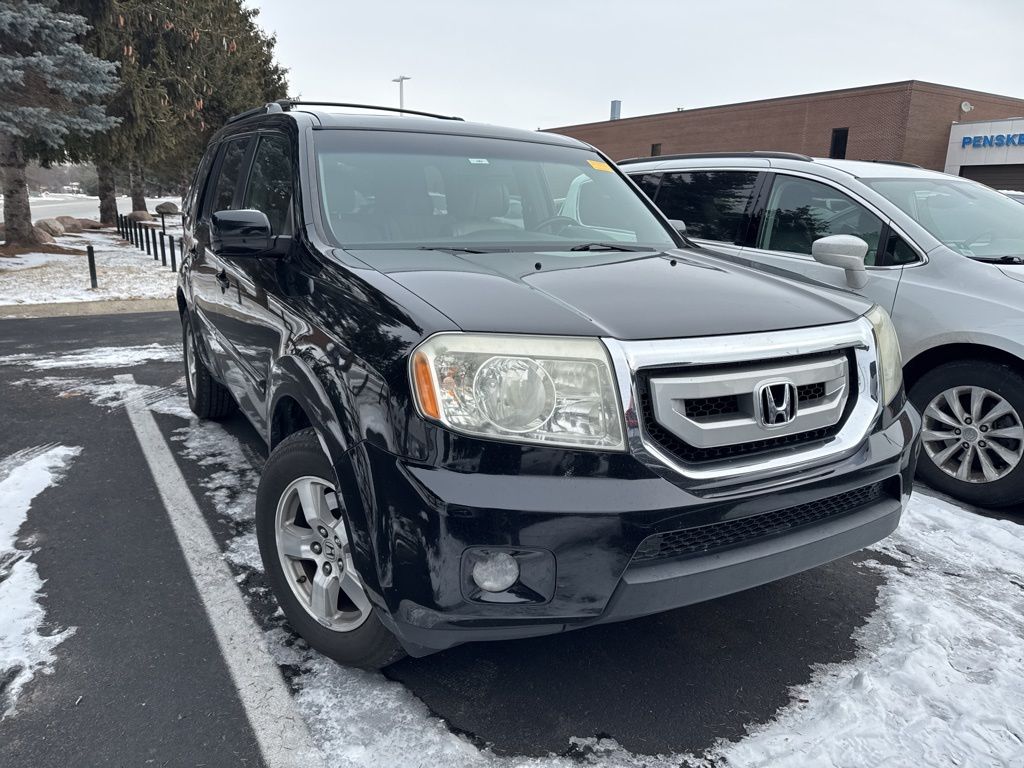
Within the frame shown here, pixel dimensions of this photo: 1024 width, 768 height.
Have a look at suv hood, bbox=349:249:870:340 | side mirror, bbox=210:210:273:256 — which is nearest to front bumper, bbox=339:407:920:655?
suv hood, bbox=349:249:870:340

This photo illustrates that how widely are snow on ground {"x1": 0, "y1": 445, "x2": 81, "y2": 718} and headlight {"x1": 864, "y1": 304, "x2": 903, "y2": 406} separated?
3045 mm

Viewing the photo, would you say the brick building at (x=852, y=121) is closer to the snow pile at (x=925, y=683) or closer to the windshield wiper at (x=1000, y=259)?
the windshield wiper at (x=1000, y=259)

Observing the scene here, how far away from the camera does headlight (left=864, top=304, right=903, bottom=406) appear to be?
269cm

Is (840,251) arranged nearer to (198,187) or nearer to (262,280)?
(262,280)

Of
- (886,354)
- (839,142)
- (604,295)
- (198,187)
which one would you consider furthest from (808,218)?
(839,142)

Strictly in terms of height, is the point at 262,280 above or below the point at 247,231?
below

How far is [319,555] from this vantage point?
264cm

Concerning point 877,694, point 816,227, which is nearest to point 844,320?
point 877,694

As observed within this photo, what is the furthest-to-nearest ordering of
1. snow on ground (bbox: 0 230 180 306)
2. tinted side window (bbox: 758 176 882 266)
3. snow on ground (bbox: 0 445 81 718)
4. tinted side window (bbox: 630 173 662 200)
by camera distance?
1. snow on ground (bbox: 0 230 180 306)
2. tinted side window (bbox: 630 173 662 200)
3. tinted side window (bbox: 758 176 882 266)
4. snow on ground (bbox: 0 445 81 718)

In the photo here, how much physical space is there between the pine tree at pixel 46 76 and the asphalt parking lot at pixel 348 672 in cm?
1147

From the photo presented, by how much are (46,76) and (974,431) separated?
46.9ft

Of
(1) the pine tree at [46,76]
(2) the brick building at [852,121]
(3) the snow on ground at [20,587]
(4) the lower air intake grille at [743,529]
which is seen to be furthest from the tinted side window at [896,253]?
(2) the brick building at [852,121]

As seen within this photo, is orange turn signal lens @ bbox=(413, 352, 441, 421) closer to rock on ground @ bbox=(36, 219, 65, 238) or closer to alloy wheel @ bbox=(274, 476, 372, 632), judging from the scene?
alloy wheel @ bbox=(274, 476, 372, 632)

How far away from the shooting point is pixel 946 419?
14.2 ft
